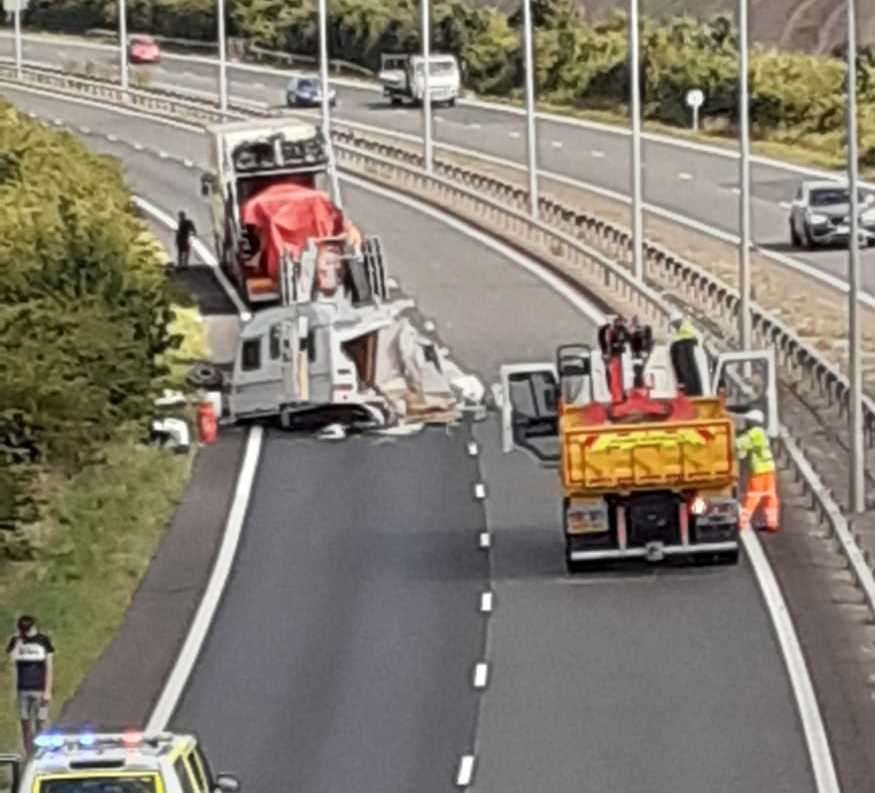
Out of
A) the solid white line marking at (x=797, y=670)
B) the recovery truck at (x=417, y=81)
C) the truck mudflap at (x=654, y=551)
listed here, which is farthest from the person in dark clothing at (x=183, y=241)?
the recovery truck at (x=417, y=81)

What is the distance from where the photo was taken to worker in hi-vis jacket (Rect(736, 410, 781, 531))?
40.5m

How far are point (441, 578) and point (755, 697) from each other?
7.49 metres

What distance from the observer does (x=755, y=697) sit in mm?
32562

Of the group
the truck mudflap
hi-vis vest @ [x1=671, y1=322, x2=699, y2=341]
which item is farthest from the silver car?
the truck mudflap

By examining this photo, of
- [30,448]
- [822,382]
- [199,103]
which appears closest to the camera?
[30,448]

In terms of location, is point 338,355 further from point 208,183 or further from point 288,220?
point 208,183

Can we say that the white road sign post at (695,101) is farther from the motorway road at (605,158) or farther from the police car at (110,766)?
the police car at (110,766)

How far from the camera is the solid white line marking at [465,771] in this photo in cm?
2972

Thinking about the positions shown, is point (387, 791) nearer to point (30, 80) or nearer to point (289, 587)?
point (289, 587)

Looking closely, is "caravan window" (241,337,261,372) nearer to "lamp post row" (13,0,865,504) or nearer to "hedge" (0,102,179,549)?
"hedge" (0,102,179,549)

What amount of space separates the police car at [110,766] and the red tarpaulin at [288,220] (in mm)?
38988

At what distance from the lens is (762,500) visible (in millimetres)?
40969

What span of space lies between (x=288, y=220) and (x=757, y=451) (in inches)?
973

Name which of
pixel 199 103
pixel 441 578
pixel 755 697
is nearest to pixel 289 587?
pixel 441 578
